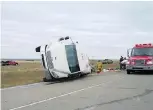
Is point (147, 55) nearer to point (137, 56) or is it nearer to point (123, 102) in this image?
point (137, 56)

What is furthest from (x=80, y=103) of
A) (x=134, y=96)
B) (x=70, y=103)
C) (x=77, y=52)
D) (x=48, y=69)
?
(x=77, y=52)

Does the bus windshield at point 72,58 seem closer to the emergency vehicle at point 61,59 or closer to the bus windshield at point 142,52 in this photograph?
the emergency vehicle at point 61,59

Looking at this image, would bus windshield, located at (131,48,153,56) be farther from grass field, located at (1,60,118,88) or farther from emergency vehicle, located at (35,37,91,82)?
grass field, located at (1,60,118,88)

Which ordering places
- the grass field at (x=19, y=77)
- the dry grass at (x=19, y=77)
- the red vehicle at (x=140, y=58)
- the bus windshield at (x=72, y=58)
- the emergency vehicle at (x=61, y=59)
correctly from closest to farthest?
1. the dry grass at (x=19, y=77)
2. the grass field at (x=19, y=77)
3. the emergency vehicle at (x=61, y=59)
4. the bus windshield at (x=72, y=58)
5. the red vehicle at (x=140, y=58)

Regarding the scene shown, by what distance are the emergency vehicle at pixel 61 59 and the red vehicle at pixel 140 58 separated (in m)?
6.74

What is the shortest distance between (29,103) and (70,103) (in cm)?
142

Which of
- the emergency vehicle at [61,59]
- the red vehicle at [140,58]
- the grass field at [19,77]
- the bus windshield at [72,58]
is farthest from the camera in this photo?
the red vehicle at [140,58]

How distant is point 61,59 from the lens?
80.9 feet

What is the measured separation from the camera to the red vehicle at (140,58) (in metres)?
31.6

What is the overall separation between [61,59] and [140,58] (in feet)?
32.4

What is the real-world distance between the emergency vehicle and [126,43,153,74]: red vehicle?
674 centimetres

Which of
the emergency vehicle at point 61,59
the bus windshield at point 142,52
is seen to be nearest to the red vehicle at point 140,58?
the bus windshield at point 142,52

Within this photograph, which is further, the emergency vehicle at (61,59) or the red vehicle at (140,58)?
the red vehicle at (140,58)

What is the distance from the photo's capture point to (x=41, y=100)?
13414 millimetres
